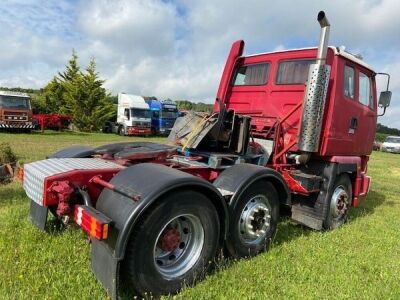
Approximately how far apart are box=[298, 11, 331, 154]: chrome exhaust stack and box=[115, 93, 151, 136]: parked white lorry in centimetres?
2800

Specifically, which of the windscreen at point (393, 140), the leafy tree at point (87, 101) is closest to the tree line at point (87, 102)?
the leafy tree at point (87, 101)

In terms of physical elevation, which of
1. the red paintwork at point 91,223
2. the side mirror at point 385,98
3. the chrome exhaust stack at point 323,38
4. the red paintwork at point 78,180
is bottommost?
the red paintwork at point 91,223

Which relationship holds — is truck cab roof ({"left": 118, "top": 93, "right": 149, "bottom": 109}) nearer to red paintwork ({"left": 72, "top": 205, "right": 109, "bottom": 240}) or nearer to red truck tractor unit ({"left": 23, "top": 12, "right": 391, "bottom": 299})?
red truck tractor unit ({"left": 23, "top": 12, "right": 391, "bottom": 299})

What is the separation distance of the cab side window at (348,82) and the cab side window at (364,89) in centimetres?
29

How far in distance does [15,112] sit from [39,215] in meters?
23.7

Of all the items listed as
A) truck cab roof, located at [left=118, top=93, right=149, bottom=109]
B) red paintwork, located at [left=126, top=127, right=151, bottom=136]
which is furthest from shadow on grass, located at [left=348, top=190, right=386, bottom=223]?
truck cab roof, located at [left=118, top=93, right=149, bottom=109]

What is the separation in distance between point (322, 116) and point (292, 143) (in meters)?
0.57

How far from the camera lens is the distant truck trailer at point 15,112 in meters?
25.4

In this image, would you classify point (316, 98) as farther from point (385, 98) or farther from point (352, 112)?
point (385, 98)

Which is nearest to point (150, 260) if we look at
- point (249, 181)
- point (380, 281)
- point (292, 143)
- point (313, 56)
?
point (249, 181)

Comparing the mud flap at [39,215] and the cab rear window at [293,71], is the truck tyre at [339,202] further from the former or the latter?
the mud flap at [39,215]

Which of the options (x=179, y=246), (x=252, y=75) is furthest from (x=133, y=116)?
(x=179, y=246)

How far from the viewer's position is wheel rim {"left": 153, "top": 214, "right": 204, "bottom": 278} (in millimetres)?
3654

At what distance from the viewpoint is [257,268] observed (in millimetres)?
4215
